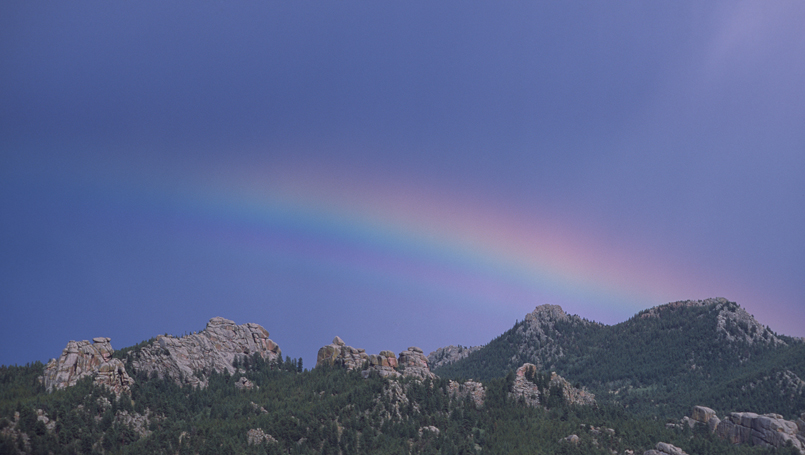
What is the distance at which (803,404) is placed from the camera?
18888cm

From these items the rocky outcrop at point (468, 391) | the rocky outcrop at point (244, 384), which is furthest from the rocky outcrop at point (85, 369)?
the rocky outcrop at point (468, 391)

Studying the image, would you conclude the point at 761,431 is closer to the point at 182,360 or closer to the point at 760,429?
the point at 760,429

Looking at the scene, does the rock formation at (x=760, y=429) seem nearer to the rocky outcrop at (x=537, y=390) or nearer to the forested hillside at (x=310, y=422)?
the forested hillside at (x=310, y=422)

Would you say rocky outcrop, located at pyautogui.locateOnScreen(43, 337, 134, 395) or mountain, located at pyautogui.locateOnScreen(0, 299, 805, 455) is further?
rocky outcrop, located at pyautogui.locateOnScreen(43, 337, 134, 395)

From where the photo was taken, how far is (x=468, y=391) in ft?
604

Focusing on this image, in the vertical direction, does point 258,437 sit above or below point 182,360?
below

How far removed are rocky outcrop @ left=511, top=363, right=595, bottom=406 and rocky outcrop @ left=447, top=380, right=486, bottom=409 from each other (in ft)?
33.9

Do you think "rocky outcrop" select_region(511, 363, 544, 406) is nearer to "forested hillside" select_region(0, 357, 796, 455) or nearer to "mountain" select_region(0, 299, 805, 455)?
"mountain" select_region(0, 299, 805, 455)

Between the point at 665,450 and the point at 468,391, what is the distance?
56412 mm

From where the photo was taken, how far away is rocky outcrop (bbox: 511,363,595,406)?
187 metres

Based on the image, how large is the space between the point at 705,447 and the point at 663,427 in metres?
15.7

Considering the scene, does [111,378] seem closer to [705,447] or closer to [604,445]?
[604,445]

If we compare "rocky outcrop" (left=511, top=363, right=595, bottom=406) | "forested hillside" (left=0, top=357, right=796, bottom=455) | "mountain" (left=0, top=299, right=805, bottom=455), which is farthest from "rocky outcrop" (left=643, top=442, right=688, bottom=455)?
"rocky outcrop" (left=511, top=363, right=595, bottom=406)

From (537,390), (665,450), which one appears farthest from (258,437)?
(665,450)
